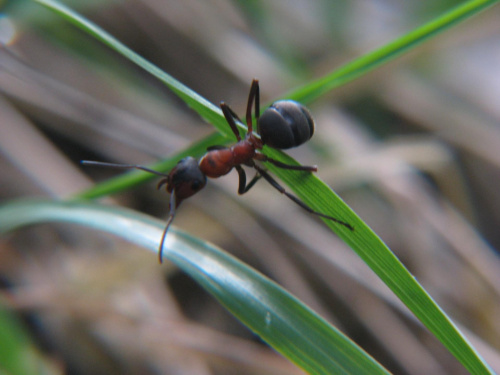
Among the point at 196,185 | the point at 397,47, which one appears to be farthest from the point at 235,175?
the point at 397,47

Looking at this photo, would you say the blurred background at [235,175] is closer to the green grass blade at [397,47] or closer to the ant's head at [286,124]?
the ant's head at [286,124]

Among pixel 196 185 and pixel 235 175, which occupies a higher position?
pixel 235 175

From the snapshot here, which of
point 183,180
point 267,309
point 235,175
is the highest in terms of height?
point 235,175

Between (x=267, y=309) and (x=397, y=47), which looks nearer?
(x=267, y=309)

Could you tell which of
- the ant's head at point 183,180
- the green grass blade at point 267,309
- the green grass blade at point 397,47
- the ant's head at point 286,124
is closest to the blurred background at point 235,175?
the ant's head at point 183,180

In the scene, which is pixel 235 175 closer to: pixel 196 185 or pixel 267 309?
pixel 196 185

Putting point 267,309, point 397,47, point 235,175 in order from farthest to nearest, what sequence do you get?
point 235,175
point 397,47
point 267,309

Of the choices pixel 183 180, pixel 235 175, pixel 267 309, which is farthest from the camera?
pixel 235 175
